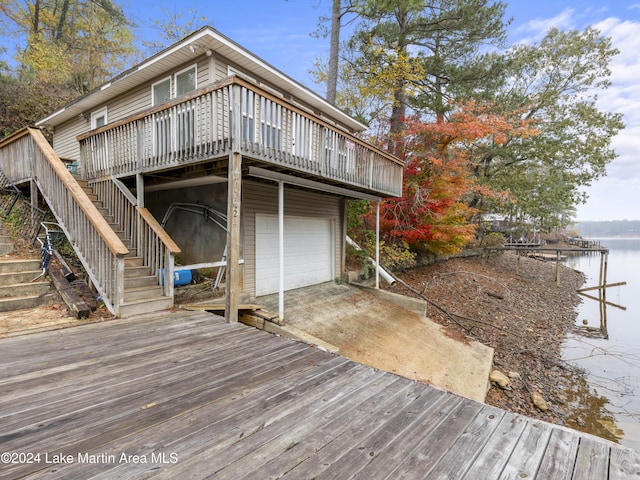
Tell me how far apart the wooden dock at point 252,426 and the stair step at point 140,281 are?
190cm

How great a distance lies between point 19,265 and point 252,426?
19.1 feet

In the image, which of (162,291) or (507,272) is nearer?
(162,291)

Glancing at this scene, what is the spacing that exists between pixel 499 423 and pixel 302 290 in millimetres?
6528

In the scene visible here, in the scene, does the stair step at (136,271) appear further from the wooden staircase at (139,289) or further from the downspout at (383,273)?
the downspout at (383,273)

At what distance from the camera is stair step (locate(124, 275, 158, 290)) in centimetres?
496

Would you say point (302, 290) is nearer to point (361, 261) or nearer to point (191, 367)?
point (361, 261)

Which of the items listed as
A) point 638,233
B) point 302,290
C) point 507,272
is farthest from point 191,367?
point 638,233

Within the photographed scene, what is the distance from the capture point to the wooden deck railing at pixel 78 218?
14.5 ft

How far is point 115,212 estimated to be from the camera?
6230 millimetres

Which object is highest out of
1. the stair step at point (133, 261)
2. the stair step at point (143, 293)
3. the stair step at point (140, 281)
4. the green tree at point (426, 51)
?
the green tree at point (426, 51)

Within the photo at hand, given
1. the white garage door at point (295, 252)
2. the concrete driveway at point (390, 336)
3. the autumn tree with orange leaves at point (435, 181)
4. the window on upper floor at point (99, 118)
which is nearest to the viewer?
the concrete driveway at point (390, 336)

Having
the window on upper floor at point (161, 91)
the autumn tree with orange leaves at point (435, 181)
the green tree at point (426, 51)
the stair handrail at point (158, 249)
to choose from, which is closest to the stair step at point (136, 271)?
the stair handrail at point (158, 249)

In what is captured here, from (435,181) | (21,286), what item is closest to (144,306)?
(21,286)

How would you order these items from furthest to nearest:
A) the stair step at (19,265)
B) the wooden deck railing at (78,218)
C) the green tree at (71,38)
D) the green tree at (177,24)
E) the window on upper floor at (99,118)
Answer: the green tree at (177,24)
the green tree at (71,38)
the window on upper floor at (99,118)
the stair step at (19,265)
the wooden deck railing at (78,218)
